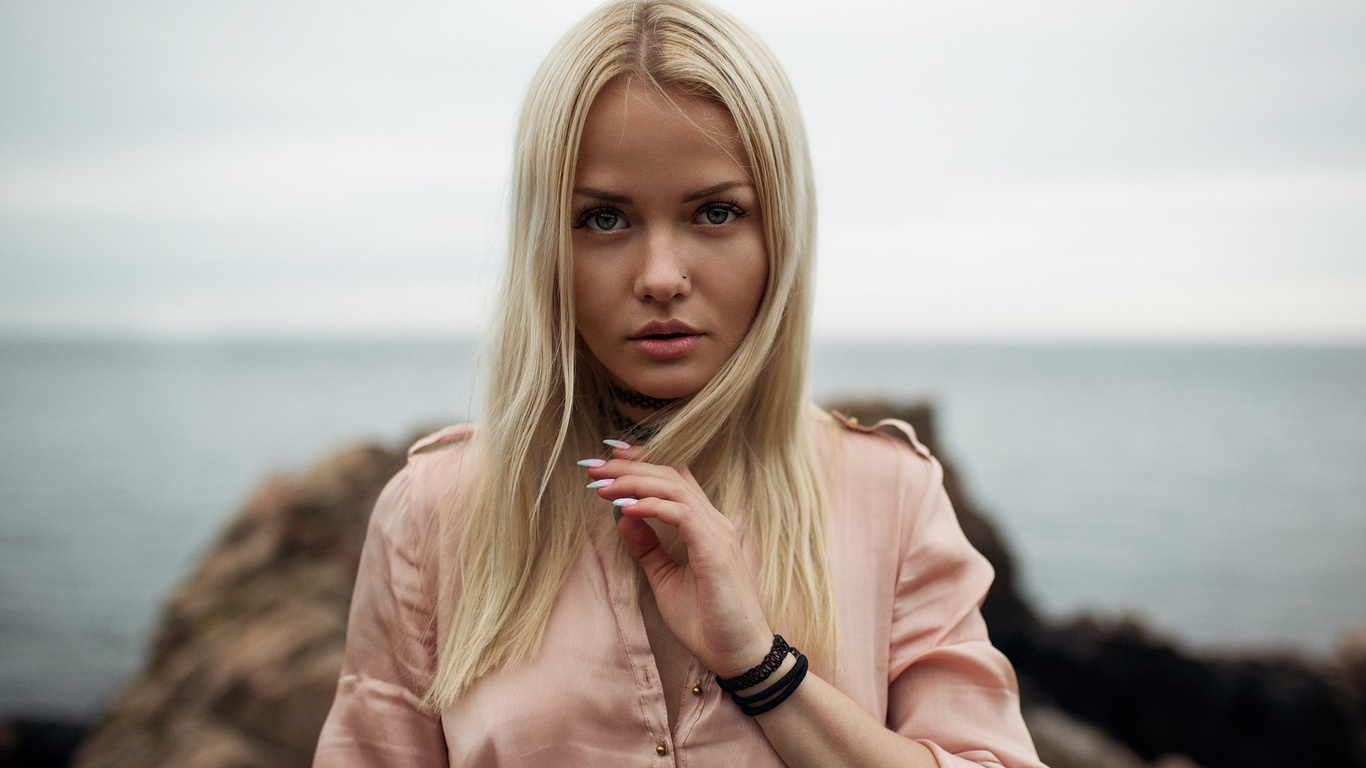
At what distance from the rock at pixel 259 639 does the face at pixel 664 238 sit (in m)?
3.00

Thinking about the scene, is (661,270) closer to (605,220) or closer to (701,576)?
(605,220)

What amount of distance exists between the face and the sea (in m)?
0.42

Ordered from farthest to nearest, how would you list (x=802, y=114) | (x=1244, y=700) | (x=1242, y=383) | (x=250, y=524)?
(x=1242, y=383) < (x=1244, y=700) < (x=250, y=524) < (x=802, y=114)

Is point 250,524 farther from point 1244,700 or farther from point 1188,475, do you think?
point 1188,475

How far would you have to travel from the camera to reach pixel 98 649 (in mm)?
9953

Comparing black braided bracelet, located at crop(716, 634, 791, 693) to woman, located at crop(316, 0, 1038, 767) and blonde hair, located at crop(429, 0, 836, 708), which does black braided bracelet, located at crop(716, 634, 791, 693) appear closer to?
woman, located at crop(316, 0, 1038, 767)

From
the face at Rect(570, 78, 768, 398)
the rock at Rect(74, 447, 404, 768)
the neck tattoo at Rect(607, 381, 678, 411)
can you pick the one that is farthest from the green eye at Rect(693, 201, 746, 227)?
the rock at Rect(74, 447, 404, 768)

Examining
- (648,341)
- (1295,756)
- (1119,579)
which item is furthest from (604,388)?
(1119,579)

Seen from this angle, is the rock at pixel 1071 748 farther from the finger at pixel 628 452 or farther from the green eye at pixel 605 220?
the green eye at pixel 605 220

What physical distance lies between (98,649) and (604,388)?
11.4m

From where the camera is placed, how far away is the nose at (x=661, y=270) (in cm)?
134

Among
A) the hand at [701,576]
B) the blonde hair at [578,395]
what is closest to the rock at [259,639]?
the blonde hair at [578,395]

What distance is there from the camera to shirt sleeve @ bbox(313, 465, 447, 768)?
1.52 metres

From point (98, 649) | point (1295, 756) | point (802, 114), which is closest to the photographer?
point (802, 114)
